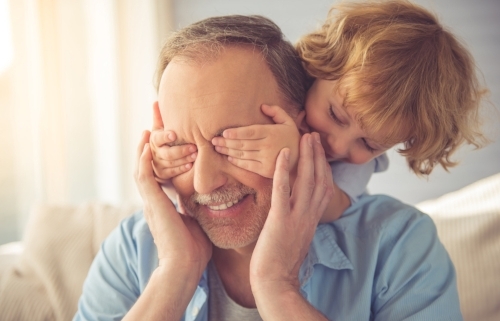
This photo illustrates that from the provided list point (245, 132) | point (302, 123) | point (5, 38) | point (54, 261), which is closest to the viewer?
point (245, 132)

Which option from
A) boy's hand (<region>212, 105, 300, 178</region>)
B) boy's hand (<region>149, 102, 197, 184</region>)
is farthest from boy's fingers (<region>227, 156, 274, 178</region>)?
boy's hand (<region>149, 102, 197, 184</region>)

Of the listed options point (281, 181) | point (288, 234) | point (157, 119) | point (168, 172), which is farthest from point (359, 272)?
point (157, 119)

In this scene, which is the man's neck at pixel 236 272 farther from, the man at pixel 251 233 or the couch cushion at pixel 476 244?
the couch cushion at pixel 476 244

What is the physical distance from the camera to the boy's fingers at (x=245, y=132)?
1371 millimetres

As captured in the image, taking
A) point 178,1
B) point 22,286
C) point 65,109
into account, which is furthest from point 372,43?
point 178,1

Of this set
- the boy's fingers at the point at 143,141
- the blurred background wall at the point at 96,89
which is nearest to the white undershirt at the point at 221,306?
the boy's fingers at the point at 143,141

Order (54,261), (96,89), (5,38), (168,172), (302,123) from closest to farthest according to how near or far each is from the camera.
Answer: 1. (168,172)
2. (302,123)
3. (54,261)
4. (5,38)
5. (96,89)

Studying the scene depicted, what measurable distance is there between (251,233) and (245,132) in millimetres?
292

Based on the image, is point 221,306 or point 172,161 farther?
point 221,306

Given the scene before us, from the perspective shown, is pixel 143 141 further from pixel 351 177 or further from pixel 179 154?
pixel 351 177

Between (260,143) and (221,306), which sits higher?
(260,143)

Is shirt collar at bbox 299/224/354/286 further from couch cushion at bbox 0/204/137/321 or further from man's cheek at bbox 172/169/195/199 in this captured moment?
couch cushion at bbox 0/204/137/321

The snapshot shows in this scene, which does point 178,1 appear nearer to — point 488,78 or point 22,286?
point 488,78

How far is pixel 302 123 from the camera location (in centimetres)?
158
